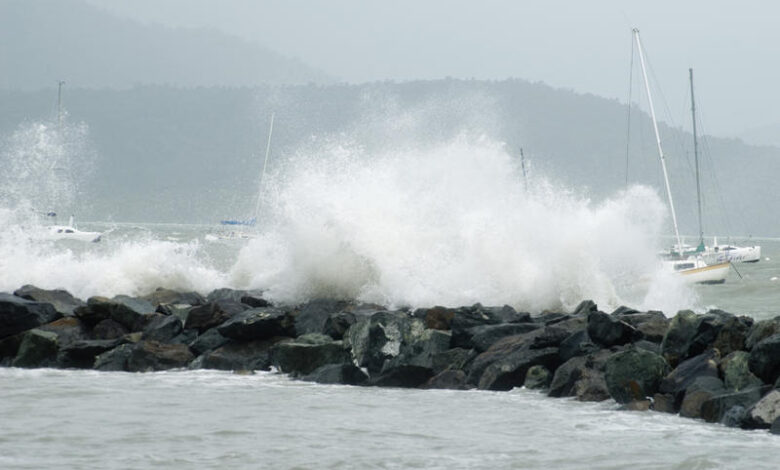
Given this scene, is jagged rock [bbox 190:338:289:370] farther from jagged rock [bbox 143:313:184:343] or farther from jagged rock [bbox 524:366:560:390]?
jagged rock [bbox 524:366:560:390]

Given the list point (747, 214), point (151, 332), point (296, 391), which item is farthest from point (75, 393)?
point (747, 214)

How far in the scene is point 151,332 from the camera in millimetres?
13664

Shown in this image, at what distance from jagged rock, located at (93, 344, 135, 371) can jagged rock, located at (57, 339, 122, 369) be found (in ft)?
0.35

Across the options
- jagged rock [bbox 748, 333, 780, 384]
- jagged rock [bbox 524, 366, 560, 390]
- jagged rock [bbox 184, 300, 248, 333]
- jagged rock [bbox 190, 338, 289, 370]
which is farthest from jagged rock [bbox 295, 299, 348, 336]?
jagged rock [bbox 748, 333, 780, 384]

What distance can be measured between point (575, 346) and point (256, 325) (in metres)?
3.66

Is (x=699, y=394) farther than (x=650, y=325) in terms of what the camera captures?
No

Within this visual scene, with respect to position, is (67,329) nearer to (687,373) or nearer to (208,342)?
(208,342)

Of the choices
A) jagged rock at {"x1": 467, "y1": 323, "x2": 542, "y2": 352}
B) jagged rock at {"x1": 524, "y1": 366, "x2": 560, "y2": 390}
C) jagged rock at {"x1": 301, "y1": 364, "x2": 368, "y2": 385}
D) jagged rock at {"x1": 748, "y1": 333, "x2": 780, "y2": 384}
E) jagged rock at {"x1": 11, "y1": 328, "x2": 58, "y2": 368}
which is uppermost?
jagged rock at {"x1": 748, "y1": 333, "x2": 780, "y2": 384}

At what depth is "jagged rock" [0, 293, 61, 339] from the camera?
1373 centimetres

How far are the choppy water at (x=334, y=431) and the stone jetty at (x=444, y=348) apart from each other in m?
0.29

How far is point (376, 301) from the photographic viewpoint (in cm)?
1661

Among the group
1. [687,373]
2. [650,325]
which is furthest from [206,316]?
[687,373]

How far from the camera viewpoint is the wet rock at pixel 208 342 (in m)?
13.1

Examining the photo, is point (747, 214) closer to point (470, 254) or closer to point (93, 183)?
point (93, 183)
